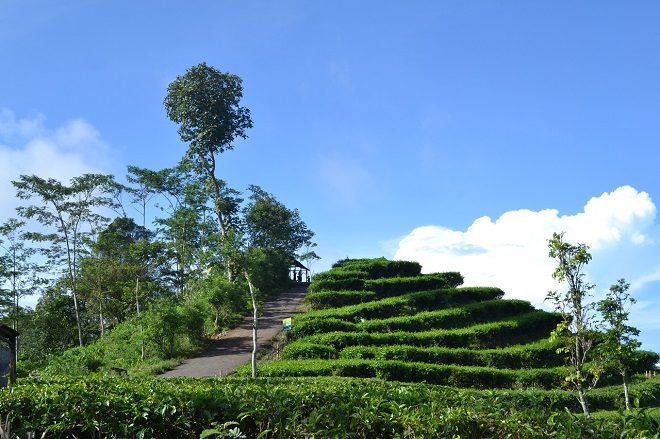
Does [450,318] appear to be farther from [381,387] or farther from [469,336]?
[381,387]

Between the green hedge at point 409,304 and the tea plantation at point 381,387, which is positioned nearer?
the tea plantation at point 381,387

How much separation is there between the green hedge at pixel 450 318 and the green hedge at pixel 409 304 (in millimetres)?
1032

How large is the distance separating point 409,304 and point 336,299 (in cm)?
342

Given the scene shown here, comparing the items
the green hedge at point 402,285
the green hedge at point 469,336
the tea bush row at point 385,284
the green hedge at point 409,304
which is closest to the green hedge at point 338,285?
the tea bush row at point 385,284

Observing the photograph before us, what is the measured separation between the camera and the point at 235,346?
20.8 m

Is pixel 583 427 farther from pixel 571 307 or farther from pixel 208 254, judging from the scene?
pixel 208 254

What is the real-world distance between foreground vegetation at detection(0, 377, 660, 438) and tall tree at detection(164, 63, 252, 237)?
83.2ft

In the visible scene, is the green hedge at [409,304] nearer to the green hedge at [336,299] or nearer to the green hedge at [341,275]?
the green hedge at [336,299]

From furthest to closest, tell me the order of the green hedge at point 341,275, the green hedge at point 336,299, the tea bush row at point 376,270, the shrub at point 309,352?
the tea bush row at point 376,270 → the green hedge at point 341,275 → the green hedge at point 336,299 → the shrub at point 309,352

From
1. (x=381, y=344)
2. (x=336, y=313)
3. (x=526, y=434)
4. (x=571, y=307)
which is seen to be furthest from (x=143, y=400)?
(x=336, y=313)

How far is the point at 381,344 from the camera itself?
744 inches

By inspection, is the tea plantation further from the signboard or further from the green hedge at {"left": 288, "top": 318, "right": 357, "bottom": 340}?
the signboard

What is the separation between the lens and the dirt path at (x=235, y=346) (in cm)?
1754

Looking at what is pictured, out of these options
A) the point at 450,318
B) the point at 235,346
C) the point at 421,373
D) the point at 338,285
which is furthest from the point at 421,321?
the point at 235,346
